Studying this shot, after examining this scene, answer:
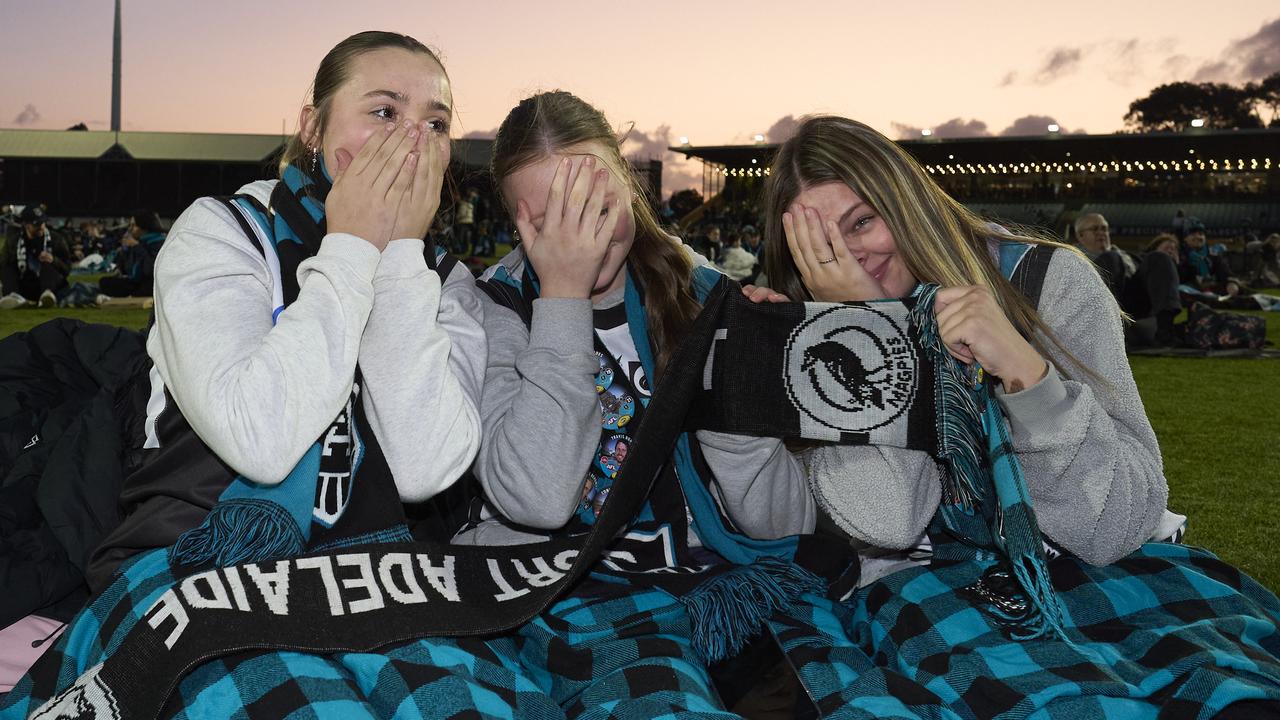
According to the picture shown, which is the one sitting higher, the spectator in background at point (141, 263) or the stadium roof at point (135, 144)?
the stadium roof at point (135, 144)

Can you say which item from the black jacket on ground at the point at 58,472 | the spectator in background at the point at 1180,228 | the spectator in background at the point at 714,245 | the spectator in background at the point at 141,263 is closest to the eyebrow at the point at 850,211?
the black jacket on ground at the point at 58,472

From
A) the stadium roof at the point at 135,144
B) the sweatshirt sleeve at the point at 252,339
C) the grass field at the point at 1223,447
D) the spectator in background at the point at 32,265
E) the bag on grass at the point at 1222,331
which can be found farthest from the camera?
the stadium roof at the point at 135,144

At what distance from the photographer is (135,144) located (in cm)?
4897

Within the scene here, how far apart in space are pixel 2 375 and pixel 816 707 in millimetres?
Answer: 1964

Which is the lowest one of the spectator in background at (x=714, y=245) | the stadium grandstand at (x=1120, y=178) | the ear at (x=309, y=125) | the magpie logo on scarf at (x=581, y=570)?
the spectator in background at (x=714, y=245)

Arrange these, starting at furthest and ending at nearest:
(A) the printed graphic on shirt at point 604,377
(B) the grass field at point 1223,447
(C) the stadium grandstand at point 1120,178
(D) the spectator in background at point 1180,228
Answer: (C) the stadium grandstand at point 1120,178 → (D) the spectator in background at point 1180,228 → (B) the grass field at point 1223,447 → (A) the printed graphic on shirt at point 604,377

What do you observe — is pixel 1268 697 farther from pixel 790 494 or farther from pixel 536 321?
pixel 536 321

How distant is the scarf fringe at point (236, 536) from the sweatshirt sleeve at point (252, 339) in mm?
65

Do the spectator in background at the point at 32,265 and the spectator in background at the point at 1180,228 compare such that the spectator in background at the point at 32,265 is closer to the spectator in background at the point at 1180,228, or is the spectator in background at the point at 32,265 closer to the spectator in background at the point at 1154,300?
the spectator in background at the point at 1154,300

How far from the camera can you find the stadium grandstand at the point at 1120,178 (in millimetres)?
36531

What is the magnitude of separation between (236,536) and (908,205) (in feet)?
4.81

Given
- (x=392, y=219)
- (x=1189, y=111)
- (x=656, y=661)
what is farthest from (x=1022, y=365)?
(x=1189, y=111)

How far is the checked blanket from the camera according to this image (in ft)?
4.76

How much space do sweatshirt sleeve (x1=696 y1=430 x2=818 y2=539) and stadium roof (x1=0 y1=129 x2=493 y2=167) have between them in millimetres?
47756
